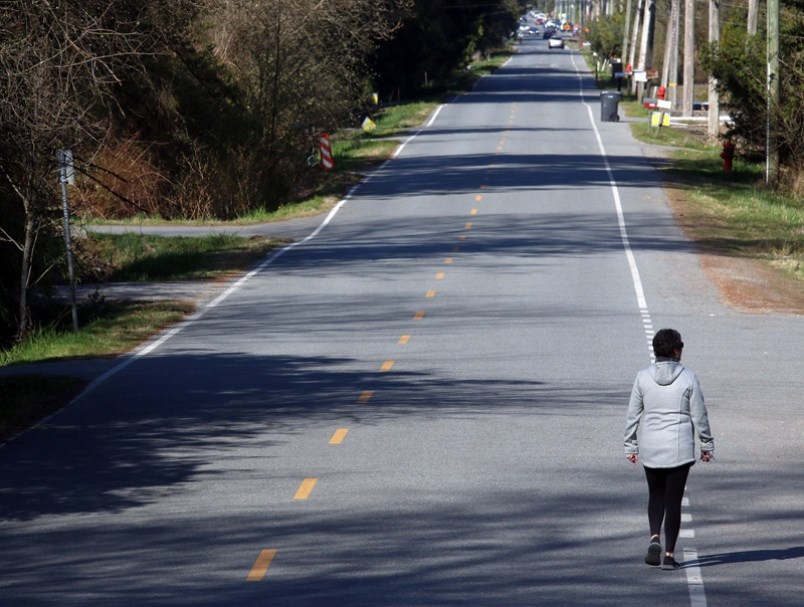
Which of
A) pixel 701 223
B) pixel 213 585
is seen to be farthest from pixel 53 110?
pixel 701 223

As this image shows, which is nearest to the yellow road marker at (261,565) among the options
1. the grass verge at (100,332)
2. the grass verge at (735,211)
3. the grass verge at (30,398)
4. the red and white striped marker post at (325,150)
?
the grass verge at (30,398)

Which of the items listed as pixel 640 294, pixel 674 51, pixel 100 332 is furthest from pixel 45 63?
pixel 674 51

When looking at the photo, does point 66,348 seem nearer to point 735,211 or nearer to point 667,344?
point 667,344

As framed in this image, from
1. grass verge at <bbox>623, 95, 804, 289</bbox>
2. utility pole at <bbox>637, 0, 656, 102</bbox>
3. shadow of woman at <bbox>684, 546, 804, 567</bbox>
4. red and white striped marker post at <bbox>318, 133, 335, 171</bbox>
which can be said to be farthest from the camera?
utility pole at <bbox>637, 0, 656, 102</bbox>

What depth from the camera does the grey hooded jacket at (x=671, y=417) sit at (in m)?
8.75

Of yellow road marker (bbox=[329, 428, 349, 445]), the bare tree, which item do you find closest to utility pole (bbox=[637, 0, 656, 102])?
the bare tree

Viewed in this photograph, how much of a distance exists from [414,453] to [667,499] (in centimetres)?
400

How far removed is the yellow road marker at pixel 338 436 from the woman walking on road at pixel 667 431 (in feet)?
14.8

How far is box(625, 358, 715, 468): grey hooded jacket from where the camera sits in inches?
344

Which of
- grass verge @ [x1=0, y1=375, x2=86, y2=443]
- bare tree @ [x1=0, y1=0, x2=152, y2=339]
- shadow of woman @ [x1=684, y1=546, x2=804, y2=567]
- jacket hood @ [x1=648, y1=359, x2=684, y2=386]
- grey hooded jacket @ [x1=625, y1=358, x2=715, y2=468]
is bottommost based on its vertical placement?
grass verge @ [x1=0, y1=375, x2=86, y2=443]

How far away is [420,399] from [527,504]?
179 inches

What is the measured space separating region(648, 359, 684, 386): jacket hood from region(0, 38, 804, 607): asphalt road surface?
46.6 inches

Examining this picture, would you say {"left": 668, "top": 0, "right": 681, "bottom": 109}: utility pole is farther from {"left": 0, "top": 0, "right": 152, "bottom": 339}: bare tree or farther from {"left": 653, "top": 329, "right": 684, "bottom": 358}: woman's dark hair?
{"left": 653, "top": 329, "right": 684, "bottom": 358}: woman's dark hair

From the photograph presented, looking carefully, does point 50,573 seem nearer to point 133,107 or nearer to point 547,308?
point 547,308
